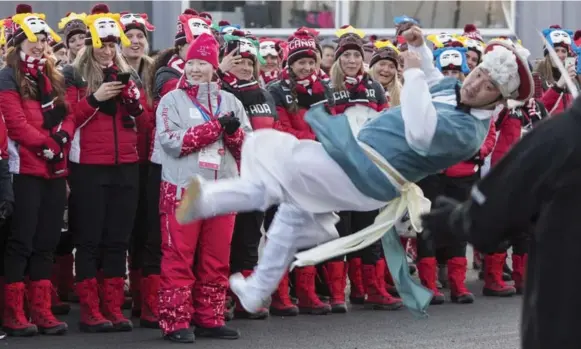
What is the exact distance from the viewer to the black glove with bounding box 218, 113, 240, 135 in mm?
8852

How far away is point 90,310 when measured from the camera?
952 cm

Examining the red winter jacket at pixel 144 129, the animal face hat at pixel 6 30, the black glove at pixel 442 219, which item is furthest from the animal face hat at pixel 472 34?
the black glove at pixel 442 219

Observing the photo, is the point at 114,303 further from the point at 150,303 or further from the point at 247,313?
the point at 247,313

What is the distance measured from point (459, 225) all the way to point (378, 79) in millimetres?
7138

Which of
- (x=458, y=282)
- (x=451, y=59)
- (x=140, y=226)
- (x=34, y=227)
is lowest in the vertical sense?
(x=458, y=282)

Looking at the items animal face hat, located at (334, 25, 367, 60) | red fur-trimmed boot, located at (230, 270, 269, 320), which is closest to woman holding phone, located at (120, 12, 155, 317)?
red fur-trimmed boot, located at (230, 270, 269, 320)

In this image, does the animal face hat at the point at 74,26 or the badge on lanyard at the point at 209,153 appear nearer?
the badge on lanyard at the point at 209,153

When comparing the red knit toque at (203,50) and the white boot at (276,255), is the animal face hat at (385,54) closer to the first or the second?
the red knit toque at (203,50)

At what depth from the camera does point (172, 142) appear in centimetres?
894

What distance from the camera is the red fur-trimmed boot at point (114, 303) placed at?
9.57 meters

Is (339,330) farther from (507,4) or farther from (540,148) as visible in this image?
(507,4)

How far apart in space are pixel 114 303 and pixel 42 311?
1.84 feet

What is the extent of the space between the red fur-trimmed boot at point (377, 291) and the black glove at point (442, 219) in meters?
6.00

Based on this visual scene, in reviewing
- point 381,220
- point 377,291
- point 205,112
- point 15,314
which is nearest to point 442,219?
point 381,220
